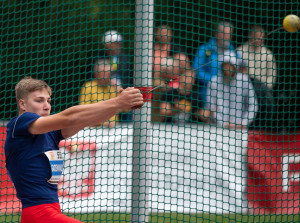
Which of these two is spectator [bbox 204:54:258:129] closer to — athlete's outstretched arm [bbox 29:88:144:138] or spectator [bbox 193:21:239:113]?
spectator [bbox 193:21:239:113]

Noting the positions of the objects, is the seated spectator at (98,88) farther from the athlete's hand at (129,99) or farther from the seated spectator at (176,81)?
the athlete's hand at (129,99)

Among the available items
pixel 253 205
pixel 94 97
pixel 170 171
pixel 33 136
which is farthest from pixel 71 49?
pixel 33 136

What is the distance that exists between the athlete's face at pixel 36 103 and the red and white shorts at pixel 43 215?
2.09 ft

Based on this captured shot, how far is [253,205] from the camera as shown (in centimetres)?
644

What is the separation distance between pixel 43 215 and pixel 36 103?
751 millimetres

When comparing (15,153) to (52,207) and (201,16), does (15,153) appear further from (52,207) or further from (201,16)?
(201,16)

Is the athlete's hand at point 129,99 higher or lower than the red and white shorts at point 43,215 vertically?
higher

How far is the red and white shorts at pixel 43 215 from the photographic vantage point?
11.7ft

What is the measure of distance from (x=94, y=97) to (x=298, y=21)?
8.68 feet

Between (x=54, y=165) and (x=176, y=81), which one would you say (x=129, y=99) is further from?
(x=176, y=81)

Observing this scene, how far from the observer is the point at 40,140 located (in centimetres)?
371

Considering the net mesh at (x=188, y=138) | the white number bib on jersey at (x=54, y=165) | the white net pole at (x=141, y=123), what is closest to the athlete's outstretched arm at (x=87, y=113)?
the white number bib on jersey at (x=54, y=165)

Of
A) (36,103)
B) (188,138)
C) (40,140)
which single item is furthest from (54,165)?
(188,138)

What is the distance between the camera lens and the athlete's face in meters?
3.74
